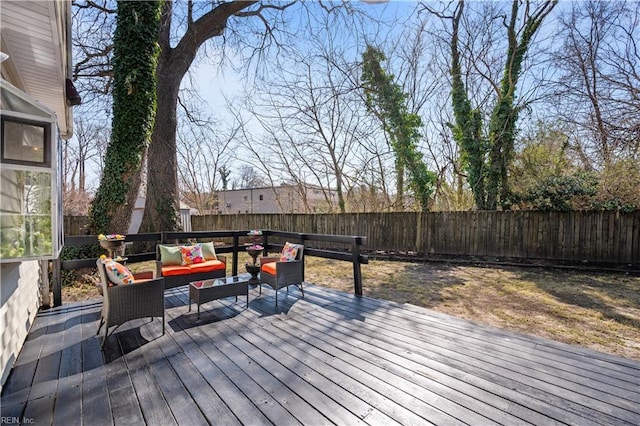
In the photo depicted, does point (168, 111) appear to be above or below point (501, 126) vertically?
above

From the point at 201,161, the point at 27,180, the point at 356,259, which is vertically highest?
the point at 201,161

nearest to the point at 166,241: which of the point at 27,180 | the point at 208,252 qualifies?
the point at 208,252

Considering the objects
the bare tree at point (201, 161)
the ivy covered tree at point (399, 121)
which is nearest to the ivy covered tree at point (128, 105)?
the ivy covered tree at point (399, 121)

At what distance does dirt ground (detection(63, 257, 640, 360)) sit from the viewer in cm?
356

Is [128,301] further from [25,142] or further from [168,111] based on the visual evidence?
[168,111]

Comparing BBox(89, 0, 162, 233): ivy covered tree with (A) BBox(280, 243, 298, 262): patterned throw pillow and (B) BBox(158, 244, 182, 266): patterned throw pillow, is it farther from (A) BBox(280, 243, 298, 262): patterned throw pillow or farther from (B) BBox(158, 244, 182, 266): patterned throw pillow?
(A) BBox(280, 243, 298, 262): patterned throw pillow

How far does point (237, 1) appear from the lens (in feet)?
27.3

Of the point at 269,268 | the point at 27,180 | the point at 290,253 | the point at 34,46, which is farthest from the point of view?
the point at 290,253

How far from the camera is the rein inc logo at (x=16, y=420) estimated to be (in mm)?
1767

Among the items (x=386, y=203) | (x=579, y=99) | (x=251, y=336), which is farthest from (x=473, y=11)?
(x=251, y=336)

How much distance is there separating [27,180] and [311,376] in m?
2.81

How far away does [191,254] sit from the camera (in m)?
4.58

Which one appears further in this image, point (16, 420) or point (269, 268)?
point (269, 268)

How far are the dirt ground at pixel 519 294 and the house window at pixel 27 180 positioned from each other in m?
3.03
